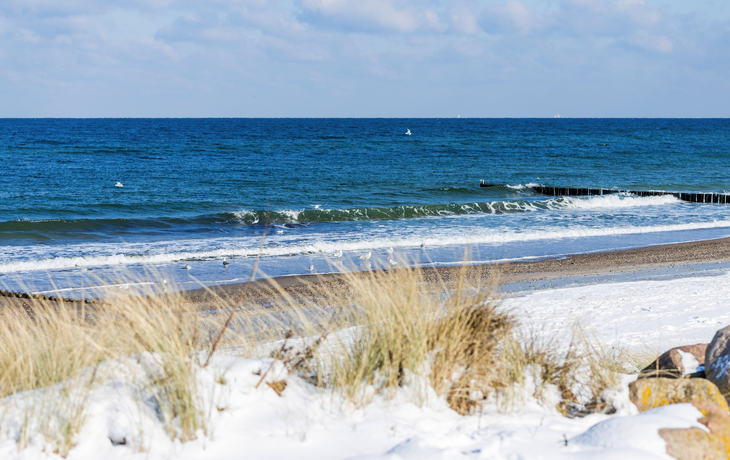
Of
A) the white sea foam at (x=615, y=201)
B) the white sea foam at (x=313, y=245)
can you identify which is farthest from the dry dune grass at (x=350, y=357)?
the white sea foam at (x=615, y=201)

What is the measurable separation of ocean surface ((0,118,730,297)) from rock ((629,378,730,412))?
9.01 feet

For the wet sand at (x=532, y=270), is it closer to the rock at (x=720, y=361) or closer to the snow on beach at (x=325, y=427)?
the rock at (x=720, y=361)

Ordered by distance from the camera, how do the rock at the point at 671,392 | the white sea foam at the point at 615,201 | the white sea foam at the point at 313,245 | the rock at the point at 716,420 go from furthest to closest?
the white sea foam at the point at 615,201 < the white sea foam at the point at 313,245 < the rock at the point at 671,392 < the rock at the point at 716,420

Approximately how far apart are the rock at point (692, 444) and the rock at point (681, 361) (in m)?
1.28

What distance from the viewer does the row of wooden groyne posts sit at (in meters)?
24.9

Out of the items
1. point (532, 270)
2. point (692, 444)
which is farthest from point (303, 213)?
point (692, 444)

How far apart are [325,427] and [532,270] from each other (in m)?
9.87

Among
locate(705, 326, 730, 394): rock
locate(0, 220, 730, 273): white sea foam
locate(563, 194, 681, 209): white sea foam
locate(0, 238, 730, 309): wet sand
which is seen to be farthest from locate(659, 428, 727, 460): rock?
locate(563, 194, 681, 209): white sea foam

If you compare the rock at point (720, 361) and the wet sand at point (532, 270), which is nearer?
the rock at point (720, 361)

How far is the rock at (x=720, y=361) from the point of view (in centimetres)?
418

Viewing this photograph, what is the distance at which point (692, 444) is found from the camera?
3.25m

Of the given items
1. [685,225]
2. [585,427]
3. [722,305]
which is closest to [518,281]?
[722,305]

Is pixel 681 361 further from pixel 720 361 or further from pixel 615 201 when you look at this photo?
pixel 615 201

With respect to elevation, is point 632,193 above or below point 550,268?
above
